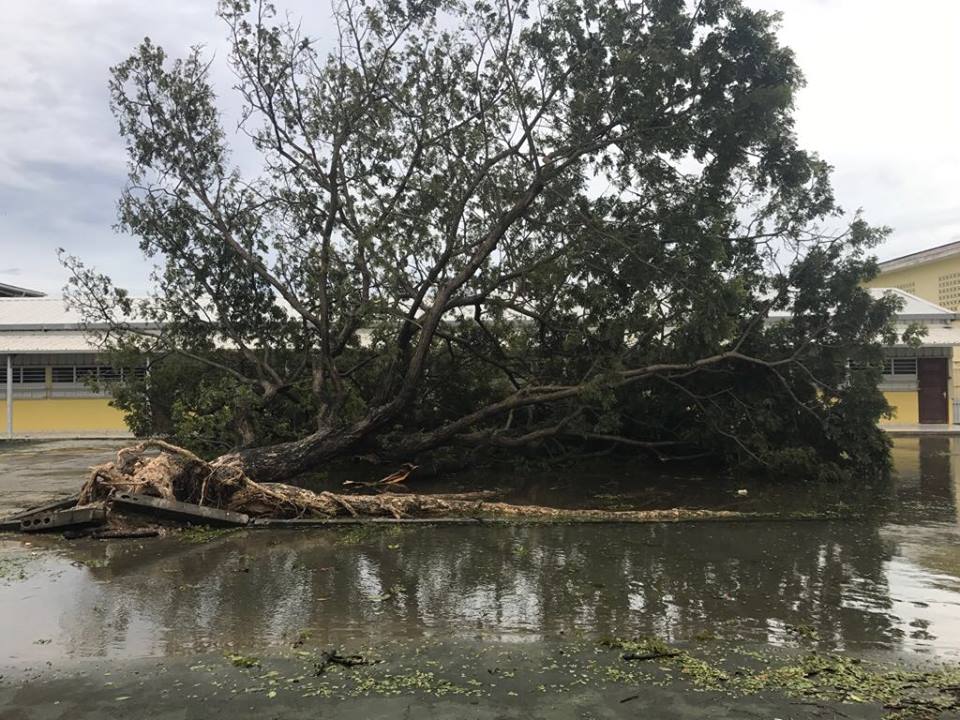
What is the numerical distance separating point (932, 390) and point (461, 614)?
76.2ft

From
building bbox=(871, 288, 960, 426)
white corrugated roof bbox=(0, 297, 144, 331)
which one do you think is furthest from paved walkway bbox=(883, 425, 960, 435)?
white corrugated roof bbox=(0, 297, 144, 331)

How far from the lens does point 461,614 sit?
4.96 meters

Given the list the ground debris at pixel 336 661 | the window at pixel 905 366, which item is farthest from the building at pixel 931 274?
the ground debris at pixel 336 661

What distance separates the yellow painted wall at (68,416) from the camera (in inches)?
901

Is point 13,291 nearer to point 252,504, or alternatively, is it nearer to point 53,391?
point 53,391

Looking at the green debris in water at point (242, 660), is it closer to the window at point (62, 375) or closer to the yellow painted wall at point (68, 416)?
the yellow painted wall at point (68, 416)

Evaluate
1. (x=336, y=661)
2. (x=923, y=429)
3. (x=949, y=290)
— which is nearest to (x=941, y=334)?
(x=923, y=429)

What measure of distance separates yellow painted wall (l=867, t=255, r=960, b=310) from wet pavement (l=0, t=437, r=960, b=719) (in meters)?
22.2

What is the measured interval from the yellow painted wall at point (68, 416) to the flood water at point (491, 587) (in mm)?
17143

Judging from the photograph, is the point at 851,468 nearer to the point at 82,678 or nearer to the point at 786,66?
the point at 786,66

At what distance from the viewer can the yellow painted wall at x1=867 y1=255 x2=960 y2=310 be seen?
2639 cm

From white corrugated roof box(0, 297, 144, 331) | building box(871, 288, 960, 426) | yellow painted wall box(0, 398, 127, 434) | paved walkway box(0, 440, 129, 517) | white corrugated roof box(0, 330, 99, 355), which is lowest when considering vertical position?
paved walkway box(0, 440, 129, 517)

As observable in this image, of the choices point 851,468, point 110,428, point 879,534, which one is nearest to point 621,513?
point 879,534

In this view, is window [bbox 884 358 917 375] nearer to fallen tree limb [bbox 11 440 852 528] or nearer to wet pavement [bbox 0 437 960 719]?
wet pavement [bbox 0 437 960 719]
